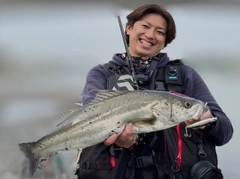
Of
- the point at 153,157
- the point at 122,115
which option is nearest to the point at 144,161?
the point at 153,157

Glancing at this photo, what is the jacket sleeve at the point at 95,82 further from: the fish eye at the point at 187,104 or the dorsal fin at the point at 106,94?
the fish eye at the point at 187,104

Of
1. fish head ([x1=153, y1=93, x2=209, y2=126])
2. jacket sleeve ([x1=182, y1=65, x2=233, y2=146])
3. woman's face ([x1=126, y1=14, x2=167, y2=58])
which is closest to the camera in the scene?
fish head ([x1=153, y1=93, x2=209, y2=126])

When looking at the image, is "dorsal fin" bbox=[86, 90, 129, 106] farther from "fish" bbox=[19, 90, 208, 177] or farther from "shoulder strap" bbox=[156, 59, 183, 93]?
"shoulder strap" bbox=[156, 59, 183, 93]

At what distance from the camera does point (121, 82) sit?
897mm

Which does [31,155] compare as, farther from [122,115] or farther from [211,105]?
[211,105]

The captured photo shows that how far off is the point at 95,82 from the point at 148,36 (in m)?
0.21

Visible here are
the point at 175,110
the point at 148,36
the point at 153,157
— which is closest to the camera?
the point at 175,110

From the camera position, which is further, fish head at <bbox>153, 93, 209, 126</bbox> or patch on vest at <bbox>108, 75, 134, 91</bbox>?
patch on vest at <bbox>108, 75, 134, 91</bbox>

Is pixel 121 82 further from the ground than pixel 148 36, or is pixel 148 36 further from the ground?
pixel 148 36

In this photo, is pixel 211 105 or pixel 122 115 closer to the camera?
pixel 122 115

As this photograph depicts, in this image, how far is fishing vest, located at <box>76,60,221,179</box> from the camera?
0.83m

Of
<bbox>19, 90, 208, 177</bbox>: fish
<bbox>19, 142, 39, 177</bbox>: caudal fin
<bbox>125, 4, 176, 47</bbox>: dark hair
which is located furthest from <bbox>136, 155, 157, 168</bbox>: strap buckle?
<bbox>125, 4, 176, 47</bbox>: dark hair

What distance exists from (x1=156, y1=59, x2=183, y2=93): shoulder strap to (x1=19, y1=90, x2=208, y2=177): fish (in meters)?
0.13

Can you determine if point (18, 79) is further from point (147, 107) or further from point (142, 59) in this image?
point (147, 107)
